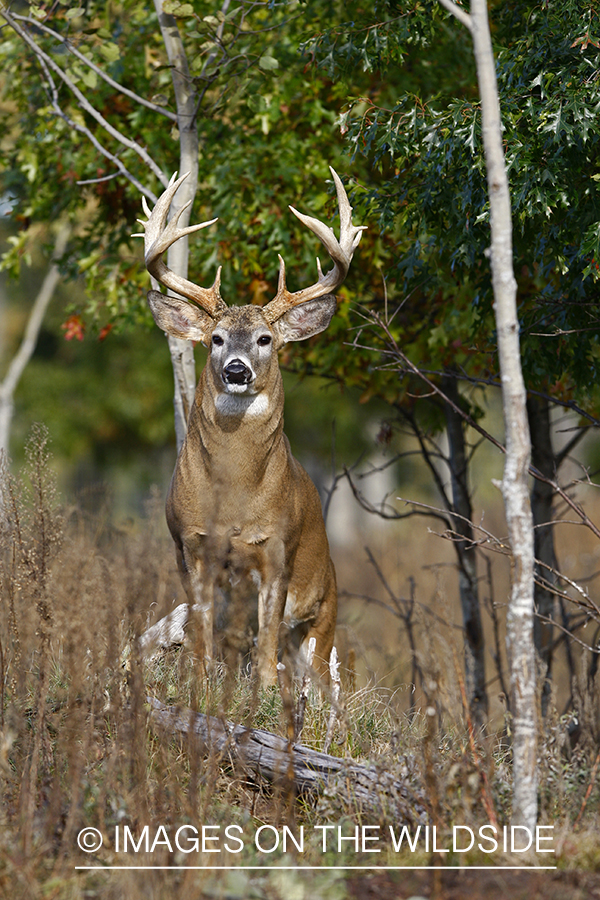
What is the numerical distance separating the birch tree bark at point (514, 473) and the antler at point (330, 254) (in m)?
1.88

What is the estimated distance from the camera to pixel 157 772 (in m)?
4.14

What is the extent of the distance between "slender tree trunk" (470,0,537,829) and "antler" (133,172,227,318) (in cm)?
224

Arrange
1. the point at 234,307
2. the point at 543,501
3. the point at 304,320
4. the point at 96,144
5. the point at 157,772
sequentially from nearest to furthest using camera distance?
the point at 157,772 → the point at 234,307 → the point at 304,320 → the point at 96,144 → the point at 543,501

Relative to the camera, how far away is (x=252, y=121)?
25.4 ft

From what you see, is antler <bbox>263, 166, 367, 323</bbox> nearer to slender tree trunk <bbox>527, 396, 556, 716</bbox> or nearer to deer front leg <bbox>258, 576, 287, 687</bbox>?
deer front leg <bbox>258, 576, 287, 687</bbox>

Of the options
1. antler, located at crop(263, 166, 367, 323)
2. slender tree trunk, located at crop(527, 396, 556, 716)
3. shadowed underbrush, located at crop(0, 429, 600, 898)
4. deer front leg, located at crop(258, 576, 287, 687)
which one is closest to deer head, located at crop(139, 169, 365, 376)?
antler, located at crop(263, 166, 367, 323)

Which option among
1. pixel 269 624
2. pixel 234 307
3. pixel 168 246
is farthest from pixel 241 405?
pixel 269 624

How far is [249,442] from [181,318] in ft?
2.94

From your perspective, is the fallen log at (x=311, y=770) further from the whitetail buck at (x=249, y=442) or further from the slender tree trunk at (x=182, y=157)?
the slender tree trunk at (x=182, y=157)

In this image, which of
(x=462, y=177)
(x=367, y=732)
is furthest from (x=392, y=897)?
(x=462, y=177)

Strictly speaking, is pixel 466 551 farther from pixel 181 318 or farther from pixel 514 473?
pixel 514 473

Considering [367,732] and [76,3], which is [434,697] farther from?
[76,3]

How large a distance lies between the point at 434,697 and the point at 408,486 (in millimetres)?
22384

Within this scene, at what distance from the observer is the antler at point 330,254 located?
5.61m
